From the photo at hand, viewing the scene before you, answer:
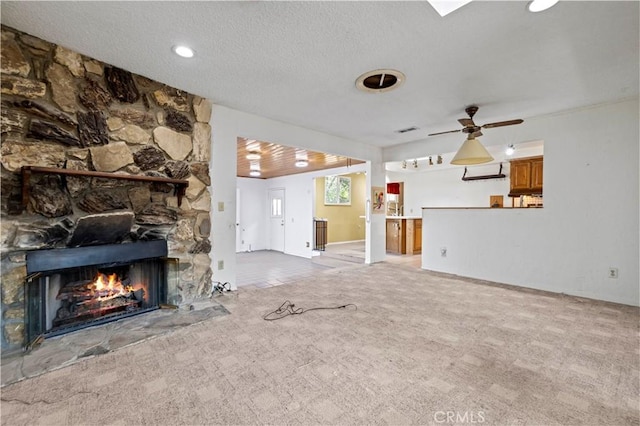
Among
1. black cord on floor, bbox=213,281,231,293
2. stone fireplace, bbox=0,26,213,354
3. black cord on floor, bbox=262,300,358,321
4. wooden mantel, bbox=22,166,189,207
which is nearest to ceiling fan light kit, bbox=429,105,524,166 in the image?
black cord on floor, bbox=262,300,358,321

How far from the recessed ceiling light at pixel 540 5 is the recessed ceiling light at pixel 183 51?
2640mm

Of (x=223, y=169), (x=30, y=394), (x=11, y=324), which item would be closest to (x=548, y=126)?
(x=223, y=169)

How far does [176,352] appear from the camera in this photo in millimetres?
2197

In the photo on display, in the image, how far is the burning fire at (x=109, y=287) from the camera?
278cm

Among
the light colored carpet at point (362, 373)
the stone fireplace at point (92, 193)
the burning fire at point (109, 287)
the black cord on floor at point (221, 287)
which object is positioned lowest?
the light colored carpet at point (362, 373)

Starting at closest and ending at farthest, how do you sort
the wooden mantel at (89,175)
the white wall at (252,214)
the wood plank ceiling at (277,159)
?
the wooden mantel at (89,175) < the wood plank ceiling at (277,159) < the white wall at (252,214)

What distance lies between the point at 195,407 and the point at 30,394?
1.06 metres

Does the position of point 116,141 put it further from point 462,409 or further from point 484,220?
point 484,220

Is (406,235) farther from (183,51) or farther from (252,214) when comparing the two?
(183,51)

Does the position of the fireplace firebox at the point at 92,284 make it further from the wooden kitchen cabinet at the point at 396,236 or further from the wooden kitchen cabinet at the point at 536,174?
the wooden kitchen cabinet at the point at 536,174

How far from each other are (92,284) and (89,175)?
1.10 m

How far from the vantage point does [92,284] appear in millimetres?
2734

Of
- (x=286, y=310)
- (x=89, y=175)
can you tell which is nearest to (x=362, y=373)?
(x=286, y=310)

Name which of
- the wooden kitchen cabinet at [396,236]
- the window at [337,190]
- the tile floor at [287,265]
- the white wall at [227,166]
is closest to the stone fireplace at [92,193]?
the white wall at [227,166]
